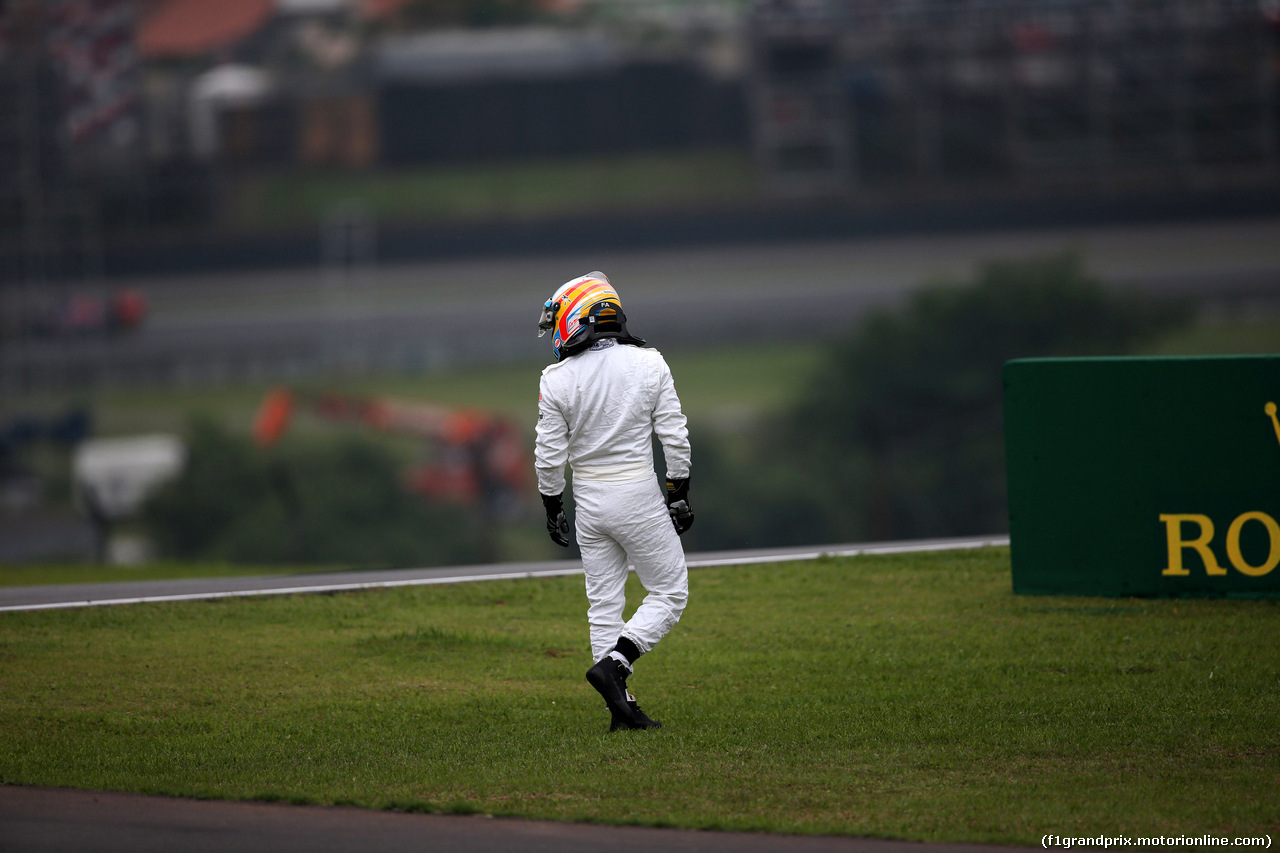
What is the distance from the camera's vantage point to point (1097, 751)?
6949 mm

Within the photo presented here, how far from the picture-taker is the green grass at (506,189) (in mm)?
87062

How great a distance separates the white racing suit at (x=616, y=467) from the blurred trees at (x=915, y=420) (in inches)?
1746

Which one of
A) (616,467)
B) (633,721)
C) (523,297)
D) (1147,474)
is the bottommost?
(633,721)

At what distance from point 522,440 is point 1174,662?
2067 inches

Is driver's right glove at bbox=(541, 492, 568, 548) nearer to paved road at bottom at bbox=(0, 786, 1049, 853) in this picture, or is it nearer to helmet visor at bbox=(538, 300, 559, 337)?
helmet visor at bbox=(538, 300, 559, 337)

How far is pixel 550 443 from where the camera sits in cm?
740

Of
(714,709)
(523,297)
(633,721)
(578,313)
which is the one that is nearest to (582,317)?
(578,313)

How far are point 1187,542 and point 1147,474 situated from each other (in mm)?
513

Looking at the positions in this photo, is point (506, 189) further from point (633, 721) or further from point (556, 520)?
point (633, 721)

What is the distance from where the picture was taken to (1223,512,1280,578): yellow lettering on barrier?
32.3 ft

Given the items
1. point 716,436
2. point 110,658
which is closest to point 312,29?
point 716,436

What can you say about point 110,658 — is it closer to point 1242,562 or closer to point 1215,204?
point 1242,562

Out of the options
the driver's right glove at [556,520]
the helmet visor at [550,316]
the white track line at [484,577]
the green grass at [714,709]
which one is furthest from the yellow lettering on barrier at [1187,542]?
the helmet visor at [550,316]

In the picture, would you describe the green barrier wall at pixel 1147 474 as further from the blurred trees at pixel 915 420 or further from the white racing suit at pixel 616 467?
the blurred trees at pixel 915 420
